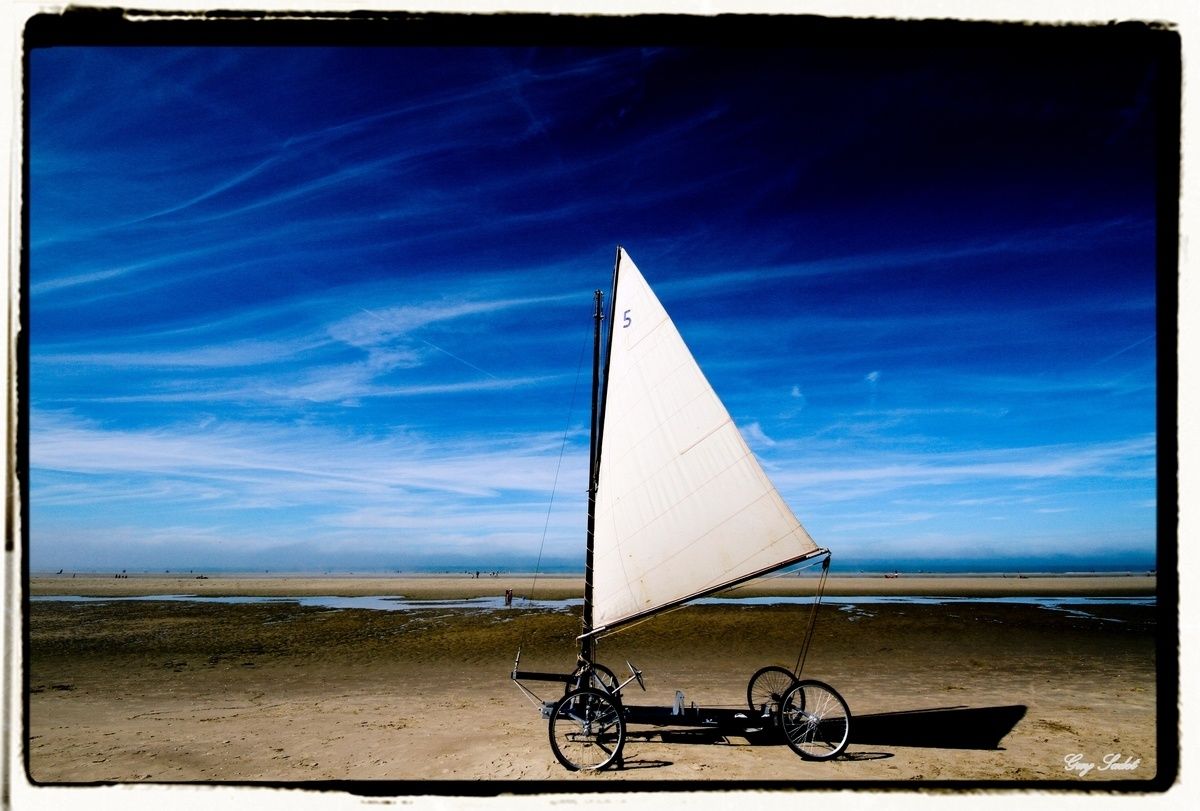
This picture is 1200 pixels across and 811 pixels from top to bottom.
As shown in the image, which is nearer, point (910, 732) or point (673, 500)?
point (673, 500)

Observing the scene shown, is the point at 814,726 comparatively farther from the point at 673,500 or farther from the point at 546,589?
the point at 546,589

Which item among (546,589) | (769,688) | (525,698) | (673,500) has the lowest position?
(546,589)

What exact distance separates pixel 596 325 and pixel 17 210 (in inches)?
302

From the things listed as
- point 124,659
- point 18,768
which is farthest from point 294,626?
point 18,768

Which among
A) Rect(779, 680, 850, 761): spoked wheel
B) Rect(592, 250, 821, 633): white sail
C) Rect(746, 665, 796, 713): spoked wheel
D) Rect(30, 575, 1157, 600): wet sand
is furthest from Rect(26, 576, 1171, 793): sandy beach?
Rect(30, 575, 1157, 600): wet sand

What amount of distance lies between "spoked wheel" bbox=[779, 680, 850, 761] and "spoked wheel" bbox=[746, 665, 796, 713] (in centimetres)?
18

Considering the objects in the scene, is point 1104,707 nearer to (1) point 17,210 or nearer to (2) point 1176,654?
(2) point 1176,654

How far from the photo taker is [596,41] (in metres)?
3.26

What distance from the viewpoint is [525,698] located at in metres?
12.8

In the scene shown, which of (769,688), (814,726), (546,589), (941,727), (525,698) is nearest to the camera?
(814,726)

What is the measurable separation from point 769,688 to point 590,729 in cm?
579

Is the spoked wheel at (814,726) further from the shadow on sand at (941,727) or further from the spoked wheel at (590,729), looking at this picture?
the spoked wheel at (590,729)
